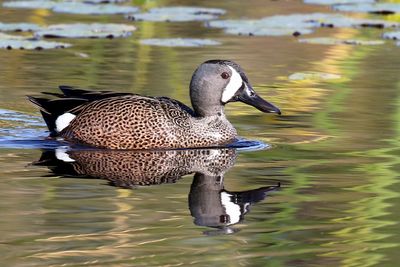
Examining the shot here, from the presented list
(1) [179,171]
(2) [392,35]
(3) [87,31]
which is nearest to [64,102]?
(1) [179,171]

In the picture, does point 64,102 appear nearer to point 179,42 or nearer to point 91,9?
point 179,42

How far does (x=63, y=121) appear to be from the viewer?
9203mm

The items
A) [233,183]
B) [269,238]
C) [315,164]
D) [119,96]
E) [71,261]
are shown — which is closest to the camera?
[71,261]

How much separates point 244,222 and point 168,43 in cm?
714

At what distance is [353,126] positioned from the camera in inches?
374

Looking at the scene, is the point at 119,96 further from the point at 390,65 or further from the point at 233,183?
the point at 390,65

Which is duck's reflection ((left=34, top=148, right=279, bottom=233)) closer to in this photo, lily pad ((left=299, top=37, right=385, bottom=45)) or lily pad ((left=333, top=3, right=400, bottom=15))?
lily pad ((left=299, top=37, right=385, bottom=45))

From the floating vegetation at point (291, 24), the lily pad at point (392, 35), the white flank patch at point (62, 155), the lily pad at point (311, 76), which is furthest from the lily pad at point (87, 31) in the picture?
the white flank patch at point (62, 155)


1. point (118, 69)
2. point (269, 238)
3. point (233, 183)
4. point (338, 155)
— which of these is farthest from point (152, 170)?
point (118, 69)

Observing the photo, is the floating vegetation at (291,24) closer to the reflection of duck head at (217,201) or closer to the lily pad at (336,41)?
the lily pad at (336,41)

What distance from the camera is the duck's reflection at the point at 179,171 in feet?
21.9

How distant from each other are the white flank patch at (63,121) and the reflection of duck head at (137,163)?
0.39 metres

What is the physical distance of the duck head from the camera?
915cm

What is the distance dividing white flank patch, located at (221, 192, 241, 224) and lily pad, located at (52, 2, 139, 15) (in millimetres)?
8901
